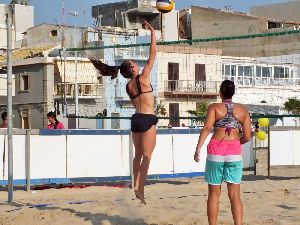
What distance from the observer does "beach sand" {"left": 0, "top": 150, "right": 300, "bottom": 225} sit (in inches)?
273

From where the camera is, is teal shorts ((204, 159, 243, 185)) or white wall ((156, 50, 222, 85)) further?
white wall ((156, 50, 222, 85))

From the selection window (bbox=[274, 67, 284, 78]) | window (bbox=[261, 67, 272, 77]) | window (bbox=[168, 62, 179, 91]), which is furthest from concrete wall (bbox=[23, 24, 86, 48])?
window (bbox=[274, 67, 284, 78])

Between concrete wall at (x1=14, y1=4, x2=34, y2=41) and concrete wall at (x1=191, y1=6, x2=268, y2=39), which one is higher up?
concrete wall at (x1=14, y1=4, x2=34, y2=41)

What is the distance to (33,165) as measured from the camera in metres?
9.97

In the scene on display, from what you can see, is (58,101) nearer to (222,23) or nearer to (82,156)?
(222,23)

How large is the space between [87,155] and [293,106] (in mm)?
27051

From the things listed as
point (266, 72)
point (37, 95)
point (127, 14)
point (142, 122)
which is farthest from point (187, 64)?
point (142, 122)

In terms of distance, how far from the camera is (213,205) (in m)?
5.83

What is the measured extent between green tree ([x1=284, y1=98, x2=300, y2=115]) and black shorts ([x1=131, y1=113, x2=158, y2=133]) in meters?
30.3

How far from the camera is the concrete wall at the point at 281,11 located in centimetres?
5044

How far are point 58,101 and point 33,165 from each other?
25.8 metres

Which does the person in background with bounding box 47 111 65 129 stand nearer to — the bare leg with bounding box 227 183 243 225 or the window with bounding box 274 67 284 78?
the bare leg with bounding box 227 183 243 225

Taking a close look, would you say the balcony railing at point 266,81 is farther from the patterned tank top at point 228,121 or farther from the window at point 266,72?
the patterned tank top at point 228,121

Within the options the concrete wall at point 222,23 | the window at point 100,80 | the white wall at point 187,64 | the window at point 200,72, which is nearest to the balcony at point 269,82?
the white wall at point 187,64
